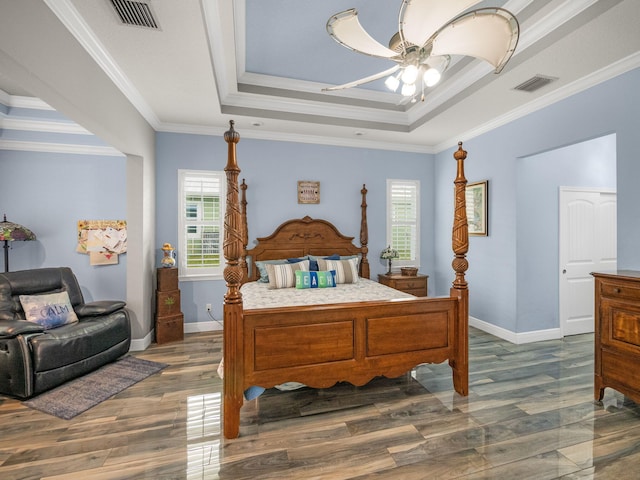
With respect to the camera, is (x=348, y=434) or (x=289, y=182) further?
(x=289, y=182)

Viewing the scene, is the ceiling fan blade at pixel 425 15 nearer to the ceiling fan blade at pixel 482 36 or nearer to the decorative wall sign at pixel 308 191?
the ceiling fan blade at pixel 482 36

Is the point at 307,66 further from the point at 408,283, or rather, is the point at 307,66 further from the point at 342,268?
the point at 408,283

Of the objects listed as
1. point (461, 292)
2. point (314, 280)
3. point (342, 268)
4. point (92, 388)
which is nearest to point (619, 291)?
point (461, 292)

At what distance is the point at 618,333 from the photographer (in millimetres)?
2389

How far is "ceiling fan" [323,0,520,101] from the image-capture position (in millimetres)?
1614

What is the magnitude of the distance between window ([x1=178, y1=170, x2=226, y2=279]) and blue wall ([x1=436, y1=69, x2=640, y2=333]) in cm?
352

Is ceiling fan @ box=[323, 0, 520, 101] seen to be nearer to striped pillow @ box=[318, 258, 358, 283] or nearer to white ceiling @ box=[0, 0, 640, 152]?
white ceiling @ box=[0, 0, 640, 152]

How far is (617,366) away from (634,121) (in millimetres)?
2012

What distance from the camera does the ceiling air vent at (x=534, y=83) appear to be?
2.95 m

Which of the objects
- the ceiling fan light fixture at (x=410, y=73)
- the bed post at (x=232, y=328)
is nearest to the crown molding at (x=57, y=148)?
the bed post at (x=232, y=328)

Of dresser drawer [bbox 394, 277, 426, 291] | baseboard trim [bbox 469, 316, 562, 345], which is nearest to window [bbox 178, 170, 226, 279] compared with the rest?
dresser drawer [bbox 394, 277, 426, 291]

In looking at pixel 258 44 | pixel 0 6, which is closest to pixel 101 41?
pixel 0 6

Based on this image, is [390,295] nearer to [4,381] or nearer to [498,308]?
[498,308]

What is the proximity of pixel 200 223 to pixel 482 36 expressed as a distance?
3788mm
